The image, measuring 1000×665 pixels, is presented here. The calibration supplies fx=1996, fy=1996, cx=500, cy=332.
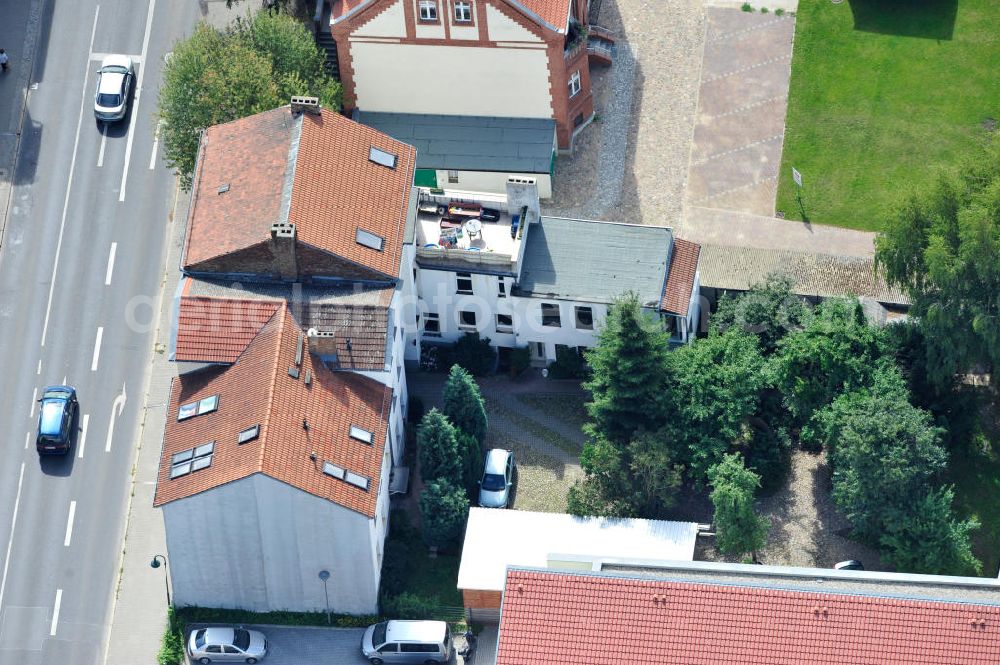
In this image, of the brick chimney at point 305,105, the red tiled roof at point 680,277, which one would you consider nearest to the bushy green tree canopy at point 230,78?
the brick chimney at point 305,105

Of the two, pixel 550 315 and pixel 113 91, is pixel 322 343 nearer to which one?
pixel 550 315

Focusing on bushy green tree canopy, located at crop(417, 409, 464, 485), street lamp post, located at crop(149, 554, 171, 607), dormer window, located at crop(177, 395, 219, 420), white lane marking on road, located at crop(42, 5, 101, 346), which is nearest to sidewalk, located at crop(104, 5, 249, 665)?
street lamp post, located at crop(149, 554, 171, 607)

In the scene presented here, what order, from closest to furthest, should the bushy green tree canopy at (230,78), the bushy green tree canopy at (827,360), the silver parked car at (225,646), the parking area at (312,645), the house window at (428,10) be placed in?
1. the silver parked car at (225,646)
2. the parking area at (312,645)
3. the bushy green tree canopy at (827,360)
4. the bushy green tree canopy at (230,78)
5. the house window at (428,10)

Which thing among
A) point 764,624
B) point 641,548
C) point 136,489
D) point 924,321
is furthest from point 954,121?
point 136,489

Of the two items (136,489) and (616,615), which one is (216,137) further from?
(616,615)

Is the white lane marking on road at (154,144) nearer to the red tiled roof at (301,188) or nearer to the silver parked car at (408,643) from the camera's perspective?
the red tiled roof at (301,188)

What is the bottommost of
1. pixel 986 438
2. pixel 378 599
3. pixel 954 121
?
pixel 378 599
